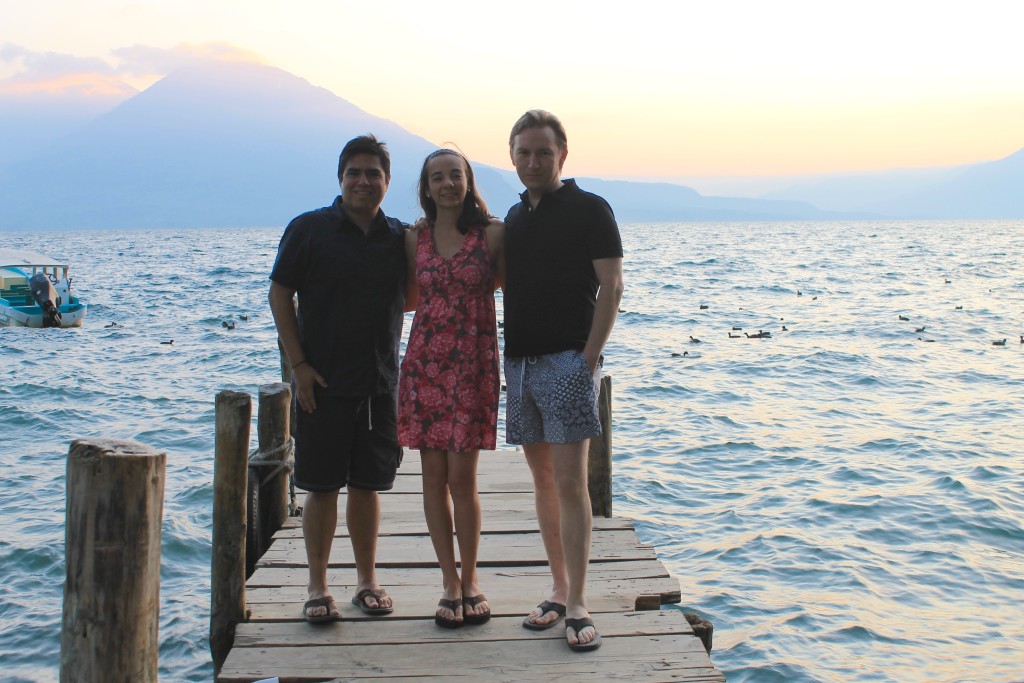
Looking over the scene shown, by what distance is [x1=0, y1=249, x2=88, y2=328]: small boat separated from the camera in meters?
30.2

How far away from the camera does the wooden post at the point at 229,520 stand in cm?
493

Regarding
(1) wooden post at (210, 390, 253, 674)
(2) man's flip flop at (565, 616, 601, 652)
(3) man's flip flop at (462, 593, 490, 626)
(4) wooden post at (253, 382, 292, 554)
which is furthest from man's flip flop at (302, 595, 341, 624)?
(4) wooden post at (253, 382, 292, 554)

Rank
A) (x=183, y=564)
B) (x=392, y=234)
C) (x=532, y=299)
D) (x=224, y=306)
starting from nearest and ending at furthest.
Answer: (x=532, y=299) < (x=392, y=234) < (x=183, y=564) < (x=224, y=306)

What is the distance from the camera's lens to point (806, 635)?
796cm

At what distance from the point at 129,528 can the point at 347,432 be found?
148cm

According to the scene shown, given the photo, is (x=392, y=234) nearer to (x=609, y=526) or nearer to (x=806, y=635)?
(x=609, y=526)

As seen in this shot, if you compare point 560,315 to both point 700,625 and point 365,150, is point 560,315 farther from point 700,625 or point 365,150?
point 700,625

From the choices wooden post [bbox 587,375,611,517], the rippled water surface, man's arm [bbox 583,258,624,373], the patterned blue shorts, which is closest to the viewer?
man's arm [bbox 583,258,624,373]

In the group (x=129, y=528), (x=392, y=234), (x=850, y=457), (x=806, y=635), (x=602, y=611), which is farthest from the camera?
(x=850, y=457)

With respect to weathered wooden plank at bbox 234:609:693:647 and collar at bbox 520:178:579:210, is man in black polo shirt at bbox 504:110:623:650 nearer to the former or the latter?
collar at bbox 520:178:579:210

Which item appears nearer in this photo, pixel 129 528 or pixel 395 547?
pixel 129 528

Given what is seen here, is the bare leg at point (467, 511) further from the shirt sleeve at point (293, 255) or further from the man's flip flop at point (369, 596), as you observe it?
the shirt sleeve at point (293, 255)

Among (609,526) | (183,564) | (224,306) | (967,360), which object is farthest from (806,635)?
(224,306)

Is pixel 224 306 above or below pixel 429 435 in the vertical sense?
below
